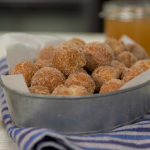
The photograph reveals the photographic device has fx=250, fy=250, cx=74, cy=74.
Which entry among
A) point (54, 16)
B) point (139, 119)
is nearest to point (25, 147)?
point (139, 119)

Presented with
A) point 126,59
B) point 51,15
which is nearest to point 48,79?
point 126,59

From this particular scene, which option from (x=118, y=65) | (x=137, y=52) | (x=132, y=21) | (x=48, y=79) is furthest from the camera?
(x=132, y=21)

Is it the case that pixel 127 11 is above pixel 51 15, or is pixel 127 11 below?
above

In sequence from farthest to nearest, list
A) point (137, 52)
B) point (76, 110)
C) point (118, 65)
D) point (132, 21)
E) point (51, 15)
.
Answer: point (51, 15) < point (132, 21) < point (137, 52) < point (118, 65) < point (76, 110)

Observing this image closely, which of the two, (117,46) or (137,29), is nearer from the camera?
(117,46)

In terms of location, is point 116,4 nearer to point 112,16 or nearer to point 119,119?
point 112,16

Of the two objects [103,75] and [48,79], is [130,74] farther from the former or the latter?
[48,79]
